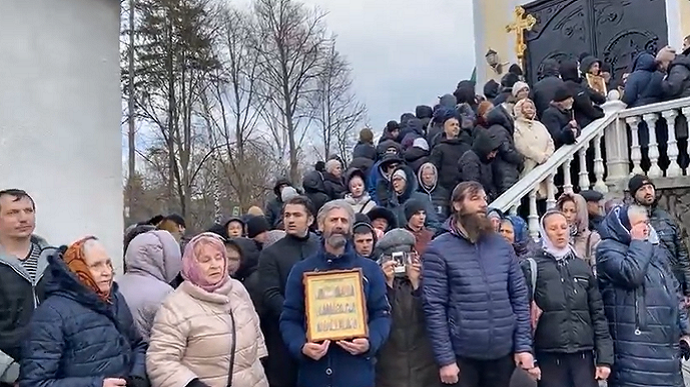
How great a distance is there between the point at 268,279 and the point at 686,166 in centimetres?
527

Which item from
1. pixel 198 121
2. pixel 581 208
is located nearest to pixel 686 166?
pixel 581 208

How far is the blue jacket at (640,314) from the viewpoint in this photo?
4.54m

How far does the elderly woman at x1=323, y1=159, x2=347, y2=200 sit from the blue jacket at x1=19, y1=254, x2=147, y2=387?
499 cm

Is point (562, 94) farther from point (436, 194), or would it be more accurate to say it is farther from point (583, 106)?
point (436, 194)

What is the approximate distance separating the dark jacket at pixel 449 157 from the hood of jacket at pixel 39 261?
14.2 ft

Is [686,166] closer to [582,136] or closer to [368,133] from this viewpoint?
[582,136]

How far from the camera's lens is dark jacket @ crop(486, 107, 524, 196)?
7.50 metres

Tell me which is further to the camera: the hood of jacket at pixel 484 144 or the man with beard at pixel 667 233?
the hood of jacket at pixel 484 144

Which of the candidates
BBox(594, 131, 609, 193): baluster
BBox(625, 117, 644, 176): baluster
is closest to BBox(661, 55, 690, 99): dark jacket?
BBox(625, 117, 644, 176): baluster

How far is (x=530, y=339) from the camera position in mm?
4293

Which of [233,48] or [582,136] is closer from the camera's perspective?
[582,136]

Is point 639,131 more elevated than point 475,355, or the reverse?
point 639,131

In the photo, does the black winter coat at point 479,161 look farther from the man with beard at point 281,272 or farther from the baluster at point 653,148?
the man with beard at point 281,272

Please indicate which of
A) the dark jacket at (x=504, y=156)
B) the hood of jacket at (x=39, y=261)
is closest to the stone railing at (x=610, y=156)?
the dark jacket at (x=504, y=156)
